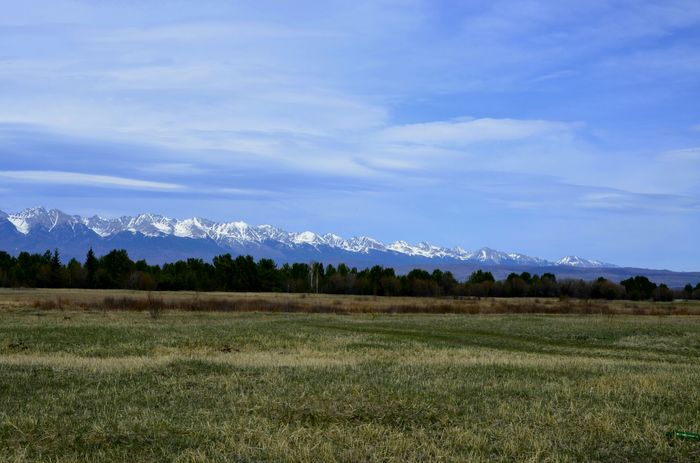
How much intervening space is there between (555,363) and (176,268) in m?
154

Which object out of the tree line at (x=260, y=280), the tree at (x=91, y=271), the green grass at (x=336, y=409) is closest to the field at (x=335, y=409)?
the green grass at (x=336, y=409)

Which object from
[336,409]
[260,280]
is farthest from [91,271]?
[336,409]

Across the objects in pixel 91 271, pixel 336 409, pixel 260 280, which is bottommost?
pixel 336 409

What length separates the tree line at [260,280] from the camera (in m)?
152

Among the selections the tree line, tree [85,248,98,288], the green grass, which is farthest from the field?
tree [85,248,98,288]

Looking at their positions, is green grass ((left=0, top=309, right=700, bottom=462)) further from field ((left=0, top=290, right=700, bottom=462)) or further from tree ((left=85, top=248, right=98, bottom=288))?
tree ((left=85, top=248, right=98, bottom=288))

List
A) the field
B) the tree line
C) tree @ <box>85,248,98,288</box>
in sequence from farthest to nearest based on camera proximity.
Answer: tree @ <box>85,248,98,288</box>
the tree line
the field

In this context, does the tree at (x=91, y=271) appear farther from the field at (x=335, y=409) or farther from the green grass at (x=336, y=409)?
the green grass at (x=336, y=409)

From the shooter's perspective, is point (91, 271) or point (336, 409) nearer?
point (336, 409)

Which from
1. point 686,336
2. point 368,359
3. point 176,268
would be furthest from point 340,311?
point 176,268

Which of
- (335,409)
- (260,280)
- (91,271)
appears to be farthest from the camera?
(260,280)

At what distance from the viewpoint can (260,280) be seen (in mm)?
167500

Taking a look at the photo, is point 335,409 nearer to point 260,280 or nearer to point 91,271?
point 91,271

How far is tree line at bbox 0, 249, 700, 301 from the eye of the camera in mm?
151625
